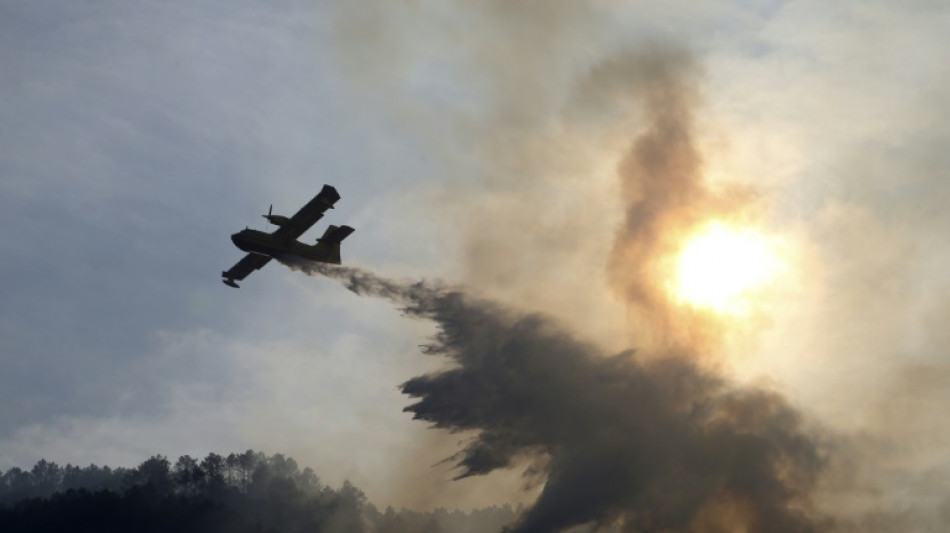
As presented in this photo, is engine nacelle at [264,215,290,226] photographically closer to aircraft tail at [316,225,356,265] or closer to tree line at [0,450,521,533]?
aircraft tail at [316,225,356,265]

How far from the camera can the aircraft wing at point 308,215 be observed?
85.4m

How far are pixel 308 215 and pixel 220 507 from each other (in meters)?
58.0

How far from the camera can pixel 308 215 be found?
86.6 meters

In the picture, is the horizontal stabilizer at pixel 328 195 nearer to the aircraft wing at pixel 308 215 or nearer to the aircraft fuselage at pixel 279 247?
the aircraft wing at pixel 308 215

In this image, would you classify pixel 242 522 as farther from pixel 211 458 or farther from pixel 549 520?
pixel 549 520

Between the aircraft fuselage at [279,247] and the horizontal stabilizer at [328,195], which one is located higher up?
the horizontal stabilizer at [328,195]

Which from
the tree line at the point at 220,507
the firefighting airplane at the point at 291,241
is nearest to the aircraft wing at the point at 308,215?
the firefighting airplane at the point at 291,241

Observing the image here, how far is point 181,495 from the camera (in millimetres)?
132875

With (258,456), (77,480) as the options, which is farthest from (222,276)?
(77,480)

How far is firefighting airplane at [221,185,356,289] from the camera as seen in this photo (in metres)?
86.2

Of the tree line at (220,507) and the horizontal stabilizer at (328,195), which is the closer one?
the horizontal stabilizer at (328,195)

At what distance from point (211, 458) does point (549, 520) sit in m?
71.2

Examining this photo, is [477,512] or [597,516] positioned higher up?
[477,512]

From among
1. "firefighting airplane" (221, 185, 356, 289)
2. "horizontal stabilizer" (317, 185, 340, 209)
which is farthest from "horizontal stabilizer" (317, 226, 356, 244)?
"horizontal stabilizer" (317, 185, 340, 209)
